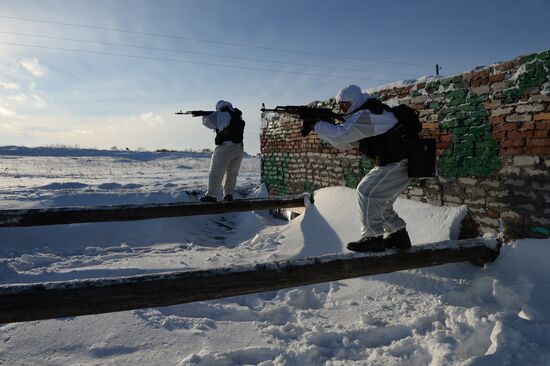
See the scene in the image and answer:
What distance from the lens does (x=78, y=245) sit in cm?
642

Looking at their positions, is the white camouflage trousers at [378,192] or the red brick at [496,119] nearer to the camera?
the white camouflage trousers at [378,192]

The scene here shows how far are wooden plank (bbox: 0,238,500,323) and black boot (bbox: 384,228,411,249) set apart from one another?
18 cm

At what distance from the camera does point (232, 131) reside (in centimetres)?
609

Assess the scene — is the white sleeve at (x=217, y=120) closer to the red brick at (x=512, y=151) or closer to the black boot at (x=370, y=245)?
the black boot at (x=370, y=245)

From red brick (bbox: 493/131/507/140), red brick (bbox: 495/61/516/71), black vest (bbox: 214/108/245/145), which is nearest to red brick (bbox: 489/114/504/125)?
red brick (bbox: 493/131/507/140)

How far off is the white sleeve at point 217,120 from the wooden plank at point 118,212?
3.95 ft

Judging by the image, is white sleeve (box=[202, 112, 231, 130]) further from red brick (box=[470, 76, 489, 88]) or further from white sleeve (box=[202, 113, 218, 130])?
red brick (box=[470, 76, 489, 88])

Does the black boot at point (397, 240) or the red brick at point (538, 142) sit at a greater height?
the red brick at point (538, 142)

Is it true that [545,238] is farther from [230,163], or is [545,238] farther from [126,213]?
[126,213]

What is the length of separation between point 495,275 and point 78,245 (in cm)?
603

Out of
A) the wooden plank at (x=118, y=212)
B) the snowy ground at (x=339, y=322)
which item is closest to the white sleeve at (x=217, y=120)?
the wooden plank at (x=118, y=212)

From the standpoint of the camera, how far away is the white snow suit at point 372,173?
10.2ft

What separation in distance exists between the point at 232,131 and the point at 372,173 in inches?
130

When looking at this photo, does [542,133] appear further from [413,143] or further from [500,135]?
[413,143]
